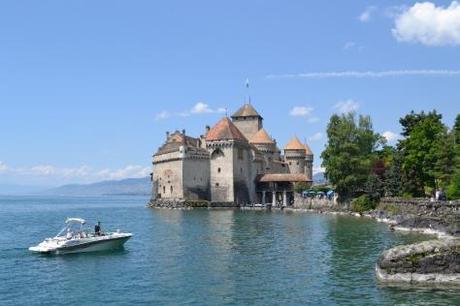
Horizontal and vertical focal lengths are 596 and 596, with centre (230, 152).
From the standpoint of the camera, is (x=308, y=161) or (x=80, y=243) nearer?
(x=80, y=243)

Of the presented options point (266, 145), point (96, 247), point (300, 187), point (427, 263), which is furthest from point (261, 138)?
point (427, 263)

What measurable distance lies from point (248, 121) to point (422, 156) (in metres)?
55.5

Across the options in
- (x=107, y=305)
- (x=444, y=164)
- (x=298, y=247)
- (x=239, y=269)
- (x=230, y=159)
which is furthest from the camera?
(x=230, y=159)

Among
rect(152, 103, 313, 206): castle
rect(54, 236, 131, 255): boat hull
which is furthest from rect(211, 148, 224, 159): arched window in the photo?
rect(54, 236, 131, 255): boat hull

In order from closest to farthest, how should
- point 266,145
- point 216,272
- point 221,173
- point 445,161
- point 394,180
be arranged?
point 216,272, point 445,161, point 394,180, point 221,173, point 266,145

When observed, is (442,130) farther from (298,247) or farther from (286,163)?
(286,163)

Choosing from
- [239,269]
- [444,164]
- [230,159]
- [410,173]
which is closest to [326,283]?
[239,269]

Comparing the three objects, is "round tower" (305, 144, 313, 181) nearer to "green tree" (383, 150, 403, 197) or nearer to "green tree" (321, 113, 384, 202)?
"green tree" (321, 113, 384, 202)

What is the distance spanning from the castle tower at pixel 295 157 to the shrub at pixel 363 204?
3599cm

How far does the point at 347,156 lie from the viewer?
76812 millimetres

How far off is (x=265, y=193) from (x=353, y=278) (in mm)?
72447

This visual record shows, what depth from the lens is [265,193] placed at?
99062 millimetres

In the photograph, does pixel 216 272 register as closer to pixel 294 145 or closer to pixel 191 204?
pixel 191 204

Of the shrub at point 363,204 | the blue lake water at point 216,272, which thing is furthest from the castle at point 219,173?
the blue lake water at point 216,272
